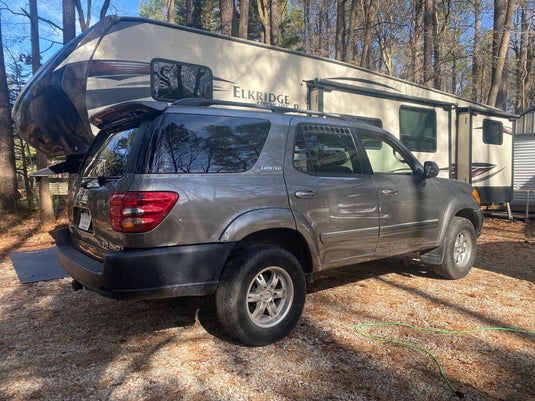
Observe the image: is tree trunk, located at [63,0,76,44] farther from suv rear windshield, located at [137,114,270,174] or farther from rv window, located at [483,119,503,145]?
rv window, located at [483,119,503,145]

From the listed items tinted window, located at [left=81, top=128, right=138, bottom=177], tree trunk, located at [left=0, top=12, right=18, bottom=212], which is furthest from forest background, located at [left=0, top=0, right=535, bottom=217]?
tinted window, located at [left=81, top=128, right=138, bottom=177]

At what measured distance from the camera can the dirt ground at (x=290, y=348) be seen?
2492mm

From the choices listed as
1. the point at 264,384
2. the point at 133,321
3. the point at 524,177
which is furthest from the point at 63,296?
the point at 524,177

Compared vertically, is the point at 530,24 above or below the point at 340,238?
above

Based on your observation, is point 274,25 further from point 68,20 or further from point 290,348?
point 290,348

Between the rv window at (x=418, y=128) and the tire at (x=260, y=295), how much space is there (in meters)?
5.51

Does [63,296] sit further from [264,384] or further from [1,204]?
[1,204]

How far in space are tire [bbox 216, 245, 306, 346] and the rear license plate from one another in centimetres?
117

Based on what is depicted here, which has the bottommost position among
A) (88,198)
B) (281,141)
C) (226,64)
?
(88,198)

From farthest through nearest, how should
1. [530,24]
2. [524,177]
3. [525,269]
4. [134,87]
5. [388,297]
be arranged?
[530,24], [524,177], [525,269], [134,87], [388,297]

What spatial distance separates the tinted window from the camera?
2895 mm

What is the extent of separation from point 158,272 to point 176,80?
341 centimetres

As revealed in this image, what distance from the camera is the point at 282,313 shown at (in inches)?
125

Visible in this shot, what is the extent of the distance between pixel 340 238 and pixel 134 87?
3.27 m
